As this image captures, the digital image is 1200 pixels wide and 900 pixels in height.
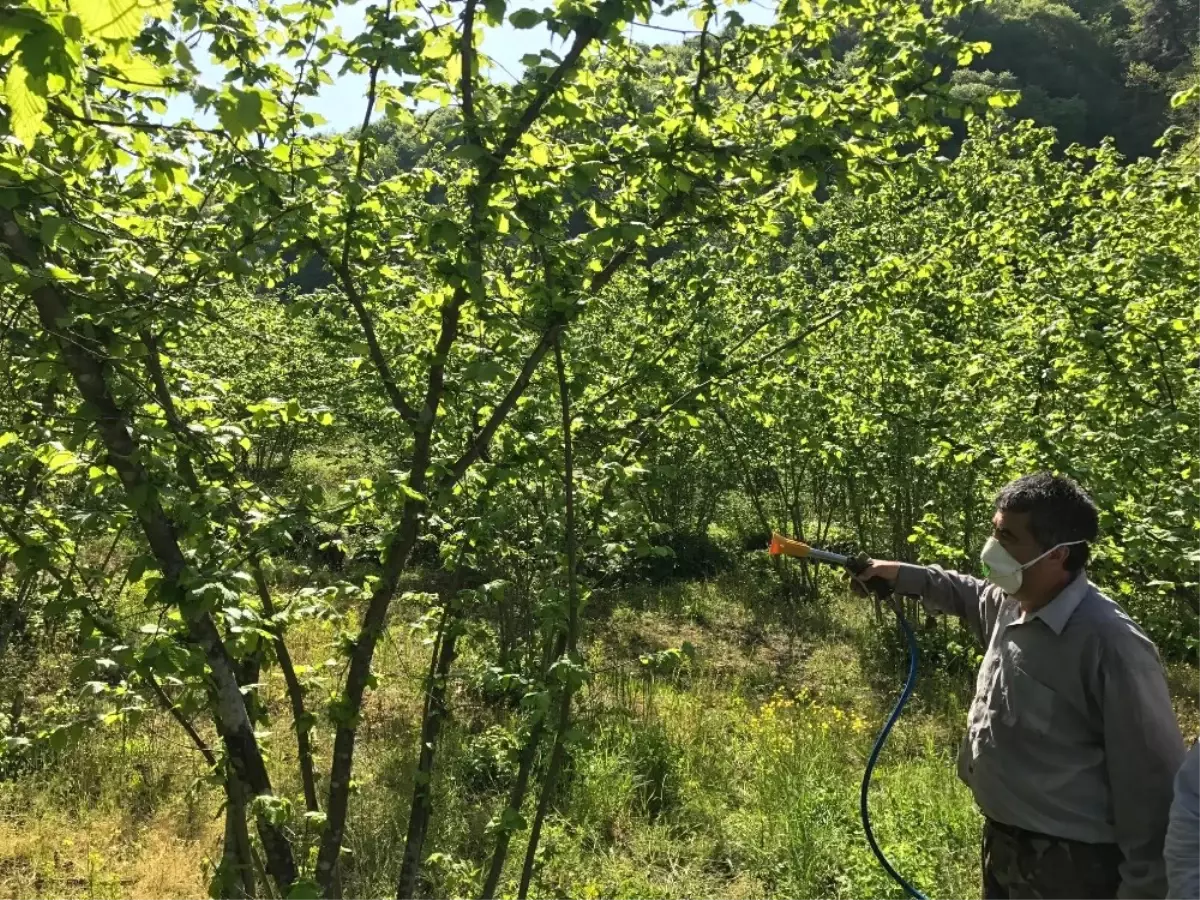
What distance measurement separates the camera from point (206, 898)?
4.15 meters

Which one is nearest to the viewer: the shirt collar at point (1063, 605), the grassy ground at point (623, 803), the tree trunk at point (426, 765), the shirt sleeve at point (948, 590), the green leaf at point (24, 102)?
the green leaf at point (24, 102)

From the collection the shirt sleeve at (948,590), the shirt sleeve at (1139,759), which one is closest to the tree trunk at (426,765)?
the shirt sleeve at (948,590)

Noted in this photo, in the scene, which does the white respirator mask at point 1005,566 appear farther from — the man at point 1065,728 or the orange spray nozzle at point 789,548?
the orange spray nozzle at point 789,548

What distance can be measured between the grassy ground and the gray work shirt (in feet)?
5.36

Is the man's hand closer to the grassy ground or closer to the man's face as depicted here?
the man's face

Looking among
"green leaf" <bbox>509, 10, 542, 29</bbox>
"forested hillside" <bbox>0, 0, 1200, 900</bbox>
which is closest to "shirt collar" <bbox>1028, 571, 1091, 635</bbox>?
"forested hillside" <bbox>0, 0, 1200, 900</bbox>

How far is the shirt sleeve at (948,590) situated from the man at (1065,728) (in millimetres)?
323


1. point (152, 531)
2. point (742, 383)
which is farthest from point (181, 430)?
point (742, 383)

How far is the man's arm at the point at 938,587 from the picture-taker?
280 cm

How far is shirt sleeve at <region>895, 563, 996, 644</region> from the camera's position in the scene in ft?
9.14

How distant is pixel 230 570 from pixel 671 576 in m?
9.82

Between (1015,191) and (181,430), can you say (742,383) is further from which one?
(1015,191)

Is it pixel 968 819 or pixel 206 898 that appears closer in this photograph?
pixel 206 898

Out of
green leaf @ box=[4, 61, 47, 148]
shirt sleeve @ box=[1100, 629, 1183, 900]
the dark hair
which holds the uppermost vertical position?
green leaf @ box=[4, 61, 47, 148]
